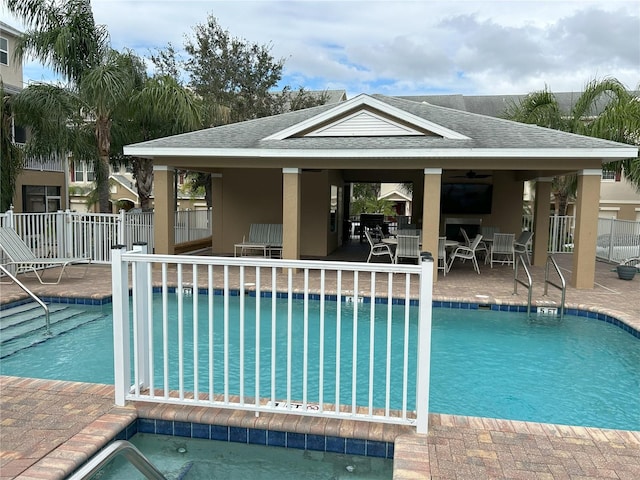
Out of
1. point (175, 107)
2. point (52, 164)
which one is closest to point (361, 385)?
point (175, 107)

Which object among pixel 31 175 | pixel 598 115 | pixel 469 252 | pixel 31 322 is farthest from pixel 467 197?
pixel 31 175

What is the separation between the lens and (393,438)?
10.8 ft

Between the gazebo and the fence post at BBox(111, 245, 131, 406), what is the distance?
7.03m

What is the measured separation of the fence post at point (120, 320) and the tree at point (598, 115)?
44.7ft

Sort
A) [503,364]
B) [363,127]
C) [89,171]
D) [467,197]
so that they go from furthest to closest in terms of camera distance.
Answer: [89,171], [467,197], [363,127], [503,364]

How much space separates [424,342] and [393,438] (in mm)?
719

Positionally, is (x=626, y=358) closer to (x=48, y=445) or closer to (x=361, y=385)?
(x=361, y=385)

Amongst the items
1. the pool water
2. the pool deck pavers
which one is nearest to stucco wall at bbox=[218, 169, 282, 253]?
the pool deck pavers

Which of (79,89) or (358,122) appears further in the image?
(79,89)

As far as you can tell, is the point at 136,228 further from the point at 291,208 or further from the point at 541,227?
the point at 541,227

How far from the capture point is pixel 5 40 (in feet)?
60.7

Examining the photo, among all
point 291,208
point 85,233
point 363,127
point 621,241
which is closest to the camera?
point 291,208

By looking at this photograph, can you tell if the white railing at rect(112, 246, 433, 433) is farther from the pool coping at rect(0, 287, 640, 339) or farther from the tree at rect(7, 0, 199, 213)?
the tree at rect(7, 0, 199, 213)

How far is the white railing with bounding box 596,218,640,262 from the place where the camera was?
1391 centimetres
